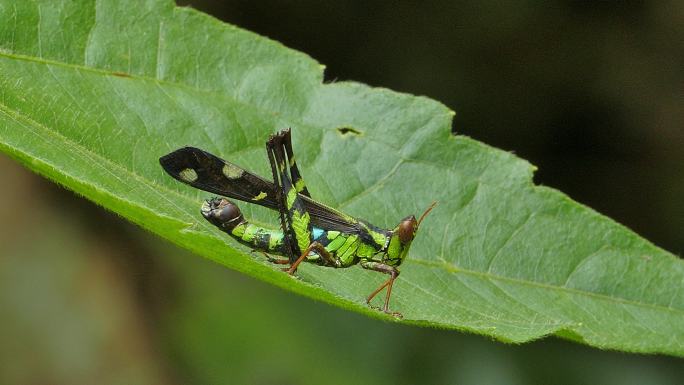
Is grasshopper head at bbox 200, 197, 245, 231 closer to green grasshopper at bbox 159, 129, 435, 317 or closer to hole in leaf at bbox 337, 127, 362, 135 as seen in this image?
green grasshopper at bbox 159, 129, 435, 317

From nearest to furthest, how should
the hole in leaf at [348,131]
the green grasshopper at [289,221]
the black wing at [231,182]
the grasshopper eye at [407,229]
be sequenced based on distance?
1. the black wing at [231,182]
2. the green grasshopper at [289,221]
3. the grasshopper eye at [407,229]
4. the hole in leaf at [348,131]

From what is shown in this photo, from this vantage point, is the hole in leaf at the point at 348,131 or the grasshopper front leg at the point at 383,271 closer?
the grasshopper front leg at the point at 383,271

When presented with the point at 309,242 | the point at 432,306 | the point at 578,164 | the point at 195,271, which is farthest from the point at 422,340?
the point at 578,164

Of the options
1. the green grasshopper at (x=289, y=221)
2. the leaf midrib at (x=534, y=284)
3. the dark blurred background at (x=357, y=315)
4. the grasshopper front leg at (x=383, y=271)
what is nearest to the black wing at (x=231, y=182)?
the green grasshopper at (x=289, y=221)

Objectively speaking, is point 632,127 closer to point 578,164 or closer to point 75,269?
point 578,164

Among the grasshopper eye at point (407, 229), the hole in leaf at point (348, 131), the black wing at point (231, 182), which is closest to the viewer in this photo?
the black wing at point (231, 182)

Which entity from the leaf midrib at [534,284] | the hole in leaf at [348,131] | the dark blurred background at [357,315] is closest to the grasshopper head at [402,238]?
the leaf midrib at [534,284]

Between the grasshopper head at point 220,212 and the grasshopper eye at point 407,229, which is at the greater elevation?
the grasshopper eye at point 407,229

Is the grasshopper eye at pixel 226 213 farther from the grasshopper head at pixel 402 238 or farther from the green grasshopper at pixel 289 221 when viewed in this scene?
the grasshopper head at pixel 402 238
